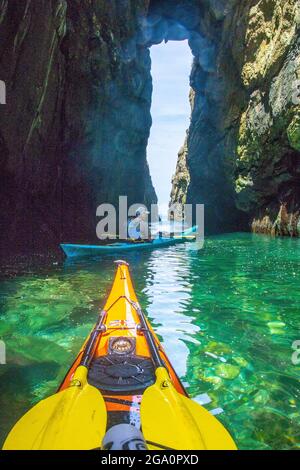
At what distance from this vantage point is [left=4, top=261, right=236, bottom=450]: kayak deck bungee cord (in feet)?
6.80

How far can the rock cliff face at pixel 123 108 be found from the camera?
11922 millimetres

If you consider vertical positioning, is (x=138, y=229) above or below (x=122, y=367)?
above

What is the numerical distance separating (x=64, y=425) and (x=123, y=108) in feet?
85.9

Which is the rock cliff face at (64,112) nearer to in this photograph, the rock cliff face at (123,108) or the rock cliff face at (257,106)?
the rock cliff face at (123,108)

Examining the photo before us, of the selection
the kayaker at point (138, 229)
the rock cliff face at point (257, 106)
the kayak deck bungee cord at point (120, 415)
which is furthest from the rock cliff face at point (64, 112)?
the kayak deck bungee cord at point (120, 415)

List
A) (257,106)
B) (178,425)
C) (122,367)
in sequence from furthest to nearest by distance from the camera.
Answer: (257,106), (122,367), (178,425)

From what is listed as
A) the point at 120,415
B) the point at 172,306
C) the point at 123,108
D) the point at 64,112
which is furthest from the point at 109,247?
the point at 123,108

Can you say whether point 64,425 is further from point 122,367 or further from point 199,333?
point 199,333

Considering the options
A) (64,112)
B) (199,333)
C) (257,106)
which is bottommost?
(199,333)

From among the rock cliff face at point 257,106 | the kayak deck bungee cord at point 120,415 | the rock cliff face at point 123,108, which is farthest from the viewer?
the rock cliff face at point 257,106

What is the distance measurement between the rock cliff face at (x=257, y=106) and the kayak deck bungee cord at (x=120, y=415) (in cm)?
1896

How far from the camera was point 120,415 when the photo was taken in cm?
279

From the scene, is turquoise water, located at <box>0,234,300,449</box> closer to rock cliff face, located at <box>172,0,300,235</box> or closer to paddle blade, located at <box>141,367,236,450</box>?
paddle blade, located at <box>141,367,236,450</box>
